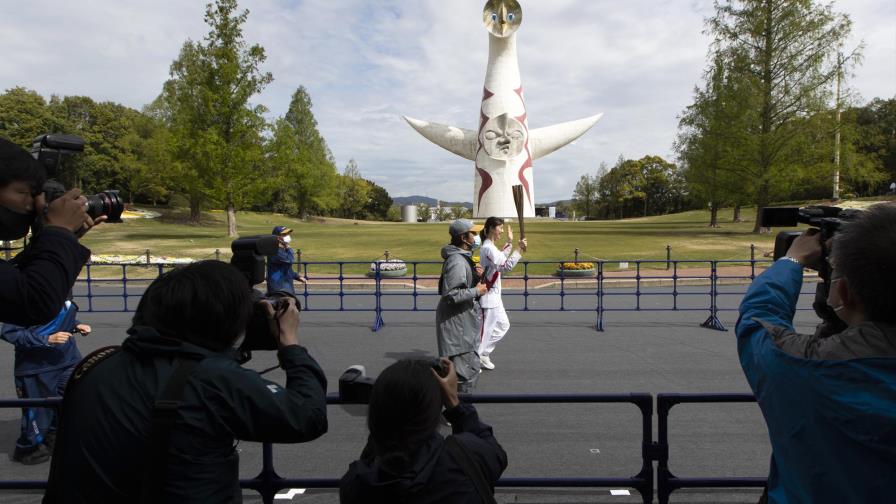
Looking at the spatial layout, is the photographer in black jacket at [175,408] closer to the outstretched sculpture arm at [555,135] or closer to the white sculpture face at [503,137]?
the white sculpture face at [503,137]

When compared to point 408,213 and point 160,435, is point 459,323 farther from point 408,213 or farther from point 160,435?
point 408,213

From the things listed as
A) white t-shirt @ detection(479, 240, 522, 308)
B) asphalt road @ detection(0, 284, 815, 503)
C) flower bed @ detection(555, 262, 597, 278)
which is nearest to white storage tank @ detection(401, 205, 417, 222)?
flower bed @ detection(555, 262, 597, 278)

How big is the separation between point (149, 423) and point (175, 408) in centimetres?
8

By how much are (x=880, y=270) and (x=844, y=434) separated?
0.40m

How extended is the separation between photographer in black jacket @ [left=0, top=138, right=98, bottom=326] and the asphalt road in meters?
2.60

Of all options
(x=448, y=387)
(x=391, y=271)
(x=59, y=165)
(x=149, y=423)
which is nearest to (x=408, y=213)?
(x=391, y=271)

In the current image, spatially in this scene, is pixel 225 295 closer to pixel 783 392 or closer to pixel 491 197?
pixel 783 392

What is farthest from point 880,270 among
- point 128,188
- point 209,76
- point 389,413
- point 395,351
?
point 128,188

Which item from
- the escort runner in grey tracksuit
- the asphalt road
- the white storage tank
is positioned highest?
the white storage tank

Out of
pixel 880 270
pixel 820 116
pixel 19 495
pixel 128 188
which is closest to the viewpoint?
pixel 880 270

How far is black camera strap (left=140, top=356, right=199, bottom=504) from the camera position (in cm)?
142

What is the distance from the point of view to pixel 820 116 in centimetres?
2855

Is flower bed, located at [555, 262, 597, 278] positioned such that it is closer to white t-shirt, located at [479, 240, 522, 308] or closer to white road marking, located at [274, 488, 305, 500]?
white t-shirt, located at [479, 240, 522, 308]

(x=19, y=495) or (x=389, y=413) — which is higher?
(x=389, y=413)
